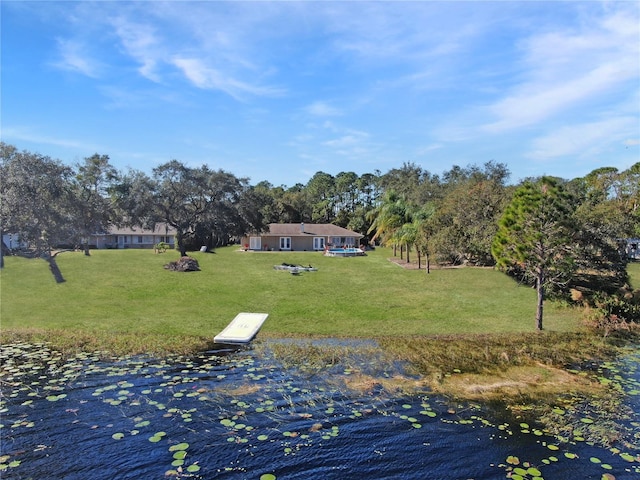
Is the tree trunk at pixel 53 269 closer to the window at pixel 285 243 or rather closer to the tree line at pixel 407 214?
the tree line at pixel 407 214

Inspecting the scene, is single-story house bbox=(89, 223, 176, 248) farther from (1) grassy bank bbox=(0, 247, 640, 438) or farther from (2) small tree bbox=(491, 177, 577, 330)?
(2) small tree bbox=(491, 177, 577, 330)

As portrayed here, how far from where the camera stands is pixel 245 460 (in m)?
9.27

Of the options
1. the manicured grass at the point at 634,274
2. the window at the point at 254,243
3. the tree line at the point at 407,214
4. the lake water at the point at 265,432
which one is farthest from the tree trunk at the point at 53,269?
the manicured grass at the point at 634,274

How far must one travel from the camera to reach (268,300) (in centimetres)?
2653

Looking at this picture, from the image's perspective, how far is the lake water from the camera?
29.6 feet

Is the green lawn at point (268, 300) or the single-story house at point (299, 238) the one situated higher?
the single-story house at point (299, 238)

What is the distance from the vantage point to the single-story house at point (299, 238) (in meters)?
56.7

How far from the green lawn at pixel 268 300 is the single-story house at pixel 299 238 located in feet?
63.7

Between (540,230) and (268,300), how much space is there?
15542mm

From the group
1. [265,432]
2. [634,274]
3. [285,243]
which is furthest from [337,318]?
[285,243]

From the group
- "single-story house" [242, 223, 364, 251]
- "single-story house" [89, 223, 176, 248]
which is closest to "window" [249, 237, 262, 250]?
"single-story house" [242, 223, 364, 251]

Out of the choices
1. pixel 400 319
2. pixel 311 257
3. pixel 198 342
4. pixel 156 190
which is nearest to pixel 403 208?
pixel 311 257

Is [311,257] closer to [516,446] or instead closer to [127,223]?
[127,223]

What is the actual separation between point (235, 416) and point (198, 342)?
7950mm
